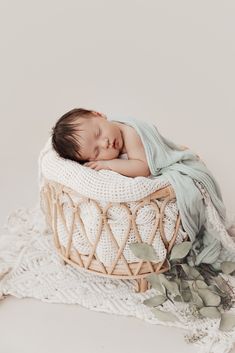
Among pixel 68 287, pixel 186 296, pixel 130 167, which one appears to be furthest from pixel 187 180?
pixel 68 287

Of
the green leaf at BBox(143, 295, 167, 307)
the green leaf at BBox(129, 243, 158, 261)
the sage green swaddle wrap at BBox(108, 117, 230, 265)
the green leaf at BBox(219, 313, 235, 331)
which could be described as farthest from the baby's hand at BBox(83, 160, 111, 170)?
the green leaf at BBox(219, 313, 235, 331)

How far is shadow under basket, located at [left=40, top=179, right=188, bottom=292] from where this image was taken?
1.33m

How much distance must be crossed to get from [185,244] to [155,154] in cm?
24

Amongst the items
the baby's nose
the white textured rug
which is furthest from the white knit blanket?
the baby's nose

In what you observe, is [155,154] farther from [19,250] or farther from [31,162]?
[31,162]

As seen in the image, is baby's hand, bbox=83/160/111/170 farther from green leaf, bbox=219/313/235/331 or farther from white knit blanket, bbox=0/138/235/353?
green leaf, bbox=219/313/235/331

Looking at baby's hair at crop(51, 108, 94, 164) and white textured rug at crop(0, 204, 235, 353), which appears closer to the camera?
white textured rug at crop(0, 204, 235, 353)

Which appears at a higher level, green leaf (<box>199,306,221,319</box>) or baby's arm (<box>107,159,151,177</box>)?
baby's arm (<box>107,159,151,177</box>)

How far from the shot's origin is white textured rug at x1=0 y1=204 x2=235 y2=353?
132cm

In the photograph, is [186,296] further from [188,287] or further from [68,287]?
[68,287]

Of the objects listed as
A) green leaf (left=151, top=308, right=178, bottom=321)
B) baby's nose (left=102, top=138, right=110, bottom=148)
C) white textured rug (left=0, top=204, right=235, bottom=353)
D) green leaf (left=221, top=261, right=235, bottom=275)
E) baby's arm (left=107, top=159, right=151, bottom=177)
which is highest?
baby's nose (left=102, top=138, right=110, bottom=148)

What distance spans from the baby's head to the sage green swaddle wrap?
77 mm

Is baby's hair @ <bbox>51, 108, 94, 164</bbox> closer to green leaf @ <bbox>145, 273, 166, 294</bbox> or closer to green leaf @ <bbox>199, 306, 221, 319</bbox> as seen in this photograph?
green leaf @ <bbox>145, 273, 166, 294</bbox>

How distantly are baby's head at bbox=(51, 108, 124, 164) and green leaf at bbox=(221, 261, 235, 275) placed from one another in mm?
361
